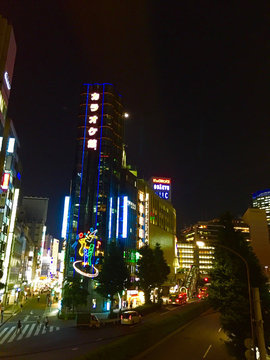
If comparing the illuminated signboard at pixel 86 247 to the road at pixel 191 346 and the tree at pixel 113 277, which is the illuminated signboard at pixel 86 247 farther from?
the road at pixel 191 346

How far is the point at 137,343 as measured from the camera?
19.6 m

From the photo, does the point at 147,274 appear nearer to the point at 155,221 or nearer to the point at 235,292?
the point at 235,292

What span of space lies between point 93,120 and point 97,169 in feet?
38.5

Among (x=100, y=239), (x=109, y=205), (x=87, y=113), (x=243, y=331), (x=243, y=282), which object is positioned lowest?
(x=243, y=331)

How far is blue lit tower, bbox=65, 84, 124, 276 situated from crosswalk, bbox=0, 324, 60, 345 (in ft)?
69.6

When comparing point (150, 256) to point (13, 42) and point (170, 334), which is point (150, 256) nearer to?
point (170, 334)

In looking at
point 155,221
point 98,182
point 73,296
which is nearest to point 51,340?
point 73,296

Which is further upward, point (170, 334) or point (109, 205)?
point (109, 205)

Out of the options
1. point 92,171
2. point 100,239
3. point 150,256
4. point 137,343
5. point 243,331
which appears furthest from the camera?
point 92,171

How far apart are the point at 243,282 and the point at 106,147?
161ft

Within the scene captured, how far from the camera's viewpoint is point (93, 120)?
65.8 metres

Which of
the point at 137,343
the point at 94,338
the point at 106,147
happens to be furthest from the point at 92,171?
the point at 137,343

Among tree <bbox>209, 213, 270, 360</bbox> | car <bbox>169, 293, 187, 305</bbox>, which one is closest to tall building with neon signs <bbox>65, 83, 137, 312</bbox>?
car <bbox>169, 293, 187, 305</bbox>

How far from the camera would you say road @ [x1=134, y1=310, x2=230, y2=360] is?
20422mm
